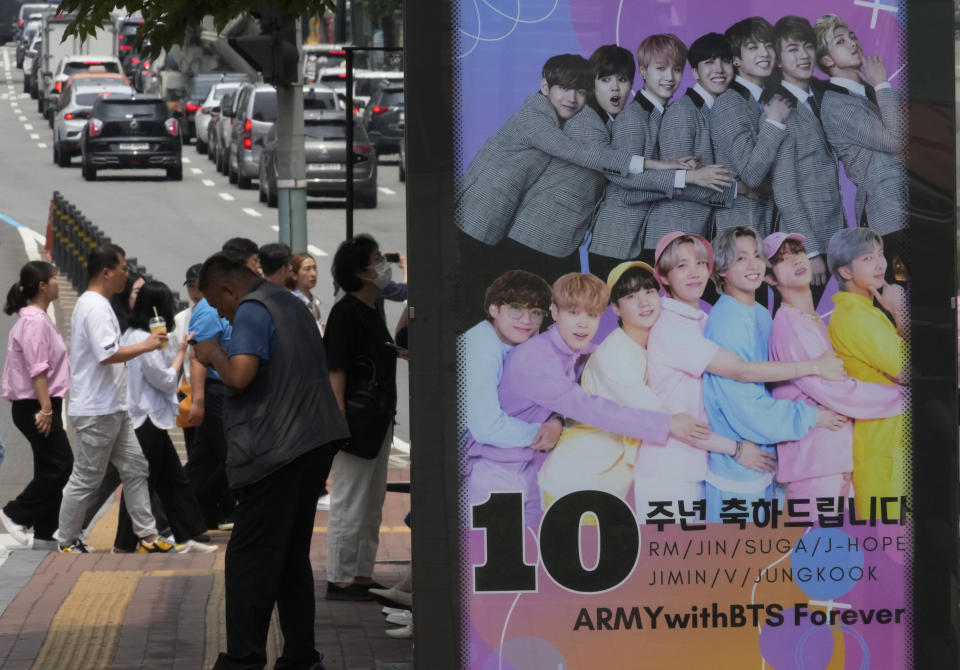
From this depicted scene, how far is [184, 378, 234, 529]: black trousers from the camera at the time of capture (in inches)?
425

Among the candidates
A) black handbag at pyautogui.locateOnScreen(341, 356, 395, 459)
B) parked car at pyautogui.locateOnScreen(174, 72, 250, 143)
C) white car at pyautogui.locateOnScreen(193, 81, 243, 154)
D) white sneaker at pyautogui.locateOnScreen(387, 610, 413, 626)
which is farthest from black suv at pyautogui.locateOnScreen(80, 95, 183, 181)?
white sneaker at pyautogui.locateOnScreen(387, 610, 413, 626)

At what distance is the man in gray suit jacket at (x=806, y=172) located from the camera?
5.18 meters

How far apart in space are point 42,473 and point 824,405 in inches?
252

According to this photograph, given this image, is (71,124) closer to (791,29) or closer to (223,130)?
(223,130)

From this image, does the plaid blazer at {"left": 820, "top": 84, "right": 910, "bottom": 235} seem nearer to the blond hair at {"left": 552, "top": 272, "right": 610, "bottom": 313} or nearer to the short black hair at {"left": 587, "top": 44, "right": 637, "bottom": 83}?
the short black hair at {"left": 587, "top": 44, "right": 637, "bottom": 83}

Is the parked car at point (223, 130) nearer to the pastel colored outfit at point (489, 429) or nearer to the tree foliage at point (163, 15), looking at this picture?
the tree foliage at point (163, 15)

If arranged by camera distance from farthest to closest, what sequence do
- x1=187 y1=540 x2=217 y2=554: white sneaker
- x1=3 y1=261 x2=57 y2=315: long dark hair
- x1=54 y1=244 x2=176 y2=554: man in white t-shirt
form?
x1=187 y1=540 x2=217 y2=554: white sneaker
x1=3 y1=261 x2=57 y2=315: long dark hair
x1=54 y1=244 x2=176 y2=554: man in white t-shirt

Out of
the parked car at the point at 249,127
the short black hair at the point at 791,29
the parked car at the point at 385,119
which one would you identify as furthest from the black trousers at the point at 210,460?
the parked car at the point at 385,119

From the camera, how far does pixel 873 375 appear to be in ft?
17.2

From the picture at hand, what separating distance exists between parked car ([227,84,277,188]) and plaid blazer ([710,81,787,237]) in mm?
30949

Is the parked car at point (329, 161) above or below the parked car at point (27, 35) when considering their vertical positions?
below

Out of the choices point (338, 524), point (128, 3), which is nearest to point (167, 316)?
point (338, 524)

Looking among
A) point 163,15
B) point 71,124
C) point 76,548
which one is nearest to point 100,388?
point 76,548

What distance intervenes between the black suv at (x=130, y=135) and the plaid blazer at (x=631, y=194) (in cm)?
3375
